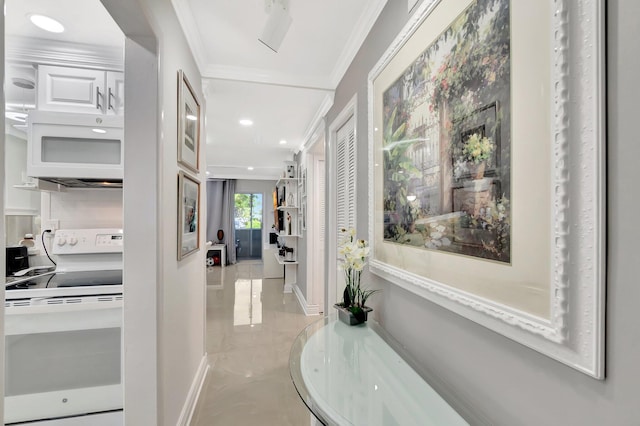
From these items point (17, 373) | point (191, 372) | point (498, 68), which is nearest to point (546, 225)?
point (498, 68)

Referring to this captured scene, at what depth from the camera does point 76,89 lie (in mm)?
1812

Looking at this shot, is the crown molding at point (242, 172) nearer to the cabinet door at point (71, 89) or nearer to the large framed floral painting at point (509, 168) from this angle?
the cabinet door at point (71, 89)

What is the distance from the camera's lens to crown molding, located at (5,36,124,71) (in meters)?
1.72

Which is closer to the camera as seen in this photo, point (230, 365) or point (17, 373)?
point (17, 373)

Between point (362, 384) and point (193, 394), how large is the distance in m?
1.63

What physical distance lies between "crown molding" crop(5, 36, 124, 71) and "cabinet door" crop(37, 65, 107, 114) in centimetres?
4

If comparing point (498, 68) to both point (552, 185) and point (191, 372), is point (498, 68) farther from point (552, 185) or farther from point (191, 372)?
point (191, 372)

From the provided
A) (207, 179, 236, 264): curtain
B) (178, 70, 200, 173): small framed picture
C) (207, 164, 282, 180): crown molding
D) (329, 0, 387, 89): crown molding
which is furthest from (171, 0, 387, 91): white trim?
(207, 179, 236, 264): curtain

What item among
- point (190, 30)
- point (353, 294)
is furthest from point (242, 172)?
point (353, 294)

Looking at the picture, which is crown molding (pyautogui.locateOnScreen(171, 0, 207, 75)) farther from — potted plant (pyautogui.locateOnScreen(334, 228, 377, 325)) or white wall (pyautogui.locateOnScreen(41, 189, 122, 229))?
potted plant (pyautogui.locateOnScreen(334, 228, 377, 325))

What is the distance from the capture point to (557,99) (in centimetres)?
60

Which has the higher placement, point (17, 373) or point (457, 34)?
point (457, 34)

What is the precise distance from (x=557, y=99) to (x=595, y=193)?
8.4 inches

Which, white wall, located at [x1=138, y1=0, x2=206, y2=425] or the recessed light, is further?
the recessed light
